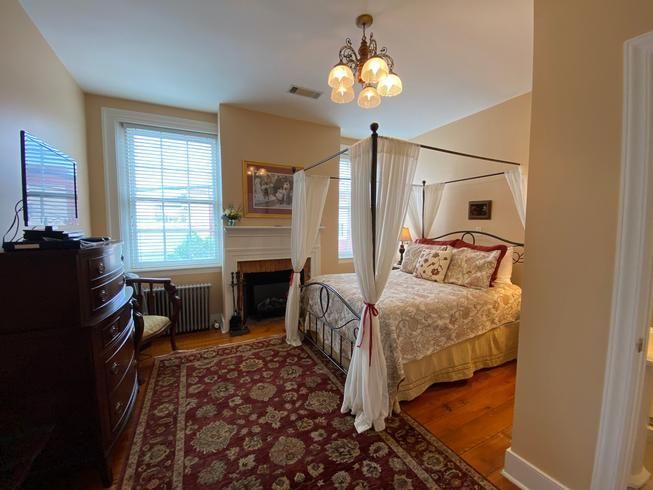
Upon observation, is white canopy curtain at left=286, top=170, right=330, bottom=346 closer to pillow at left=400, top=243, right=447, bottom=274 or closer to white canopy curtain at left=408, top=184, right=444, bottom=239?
pillow at left=400, top=243, right=447, bottom=274

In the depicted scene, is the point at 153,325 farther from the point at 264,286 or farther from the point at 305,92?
the point at 305,92

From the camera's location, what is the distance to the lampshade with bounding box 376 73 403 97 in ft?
6.43

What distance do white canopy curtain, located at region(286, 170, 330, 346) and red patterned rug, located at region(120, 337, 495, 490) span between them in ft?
2.32

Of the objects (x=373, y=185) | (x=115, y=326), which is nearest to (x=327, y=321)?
(x=373, y=185)

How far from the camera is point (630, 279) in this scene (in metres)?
1.13

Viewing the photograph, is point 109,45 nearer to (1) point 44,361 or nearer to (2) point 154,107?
(2) point 154,107

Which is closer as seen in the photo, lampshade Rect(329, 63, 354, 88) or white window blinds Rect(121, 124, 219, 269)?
lampshade Rect(329, 63, 354, 88)

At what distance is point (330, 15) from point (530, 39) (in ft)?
5.52

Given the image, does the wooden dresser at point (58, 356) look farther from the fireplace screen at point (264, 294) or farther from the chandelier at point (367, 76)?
the fireplace screen at point (264, 294)

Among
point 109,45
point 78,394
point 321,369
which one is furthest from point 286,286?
point 109,45

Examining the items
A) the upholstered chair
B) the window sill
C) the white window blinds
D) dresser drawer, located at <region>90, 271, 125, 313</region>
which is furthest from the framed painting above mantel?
dresser drawer, located at <region>90, 271, 125, 313</region>

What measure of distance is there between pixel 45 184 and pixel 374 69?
2402mm

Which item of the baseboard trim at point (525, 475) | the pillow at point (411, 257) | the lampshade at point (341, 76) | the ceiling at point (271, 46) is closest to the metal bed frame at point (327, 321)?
the pillow at point (411, 257)

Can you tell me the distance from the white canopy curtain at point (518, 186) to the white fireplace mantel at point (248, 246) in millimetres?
Answer: 2830
